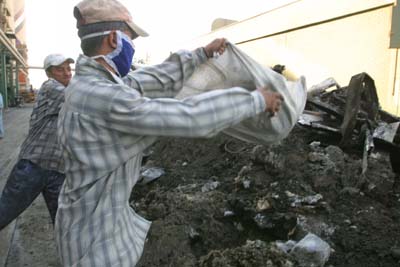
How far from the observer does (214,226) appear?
151 inches

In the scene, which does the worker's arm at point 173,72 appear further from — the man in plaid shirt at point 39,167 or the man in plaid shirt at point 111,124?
the man in plaid shirt at point 39,167

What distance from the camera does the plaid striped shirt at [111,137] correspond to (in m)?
1.37

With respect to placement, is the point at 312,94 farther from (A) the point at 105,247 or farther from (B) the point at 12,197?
(A) the point at 105,247

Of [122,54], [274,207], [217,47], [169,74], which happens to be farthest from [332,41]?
[122,54]

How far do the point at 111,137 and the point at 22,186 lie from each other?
2132 millimetres

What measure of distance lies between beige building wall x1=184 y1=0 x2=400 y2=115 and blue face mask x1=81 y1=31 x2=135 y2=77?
20.0ft

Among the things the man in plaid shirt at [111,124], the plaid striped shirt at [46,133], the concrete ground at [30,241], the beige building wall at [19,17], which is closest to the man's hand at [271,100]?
the man in plaid shirt at [111,124]

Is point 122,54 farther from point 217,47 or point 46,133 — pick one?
point 46,133

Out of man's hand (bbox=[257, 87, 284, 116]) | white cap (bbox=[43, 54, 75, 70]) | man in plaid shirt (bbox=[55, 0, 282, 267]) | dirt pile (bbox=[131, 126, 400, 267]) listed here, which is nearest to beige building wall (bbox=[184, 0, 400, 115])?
dirt pile (bbox=[131, 126, 400, 267])

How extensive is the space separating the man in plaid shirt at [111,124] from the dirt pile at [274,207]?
5.33ft

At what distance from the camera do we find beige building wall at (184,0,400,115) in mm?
7000

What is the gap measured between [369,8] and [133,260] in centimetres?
696

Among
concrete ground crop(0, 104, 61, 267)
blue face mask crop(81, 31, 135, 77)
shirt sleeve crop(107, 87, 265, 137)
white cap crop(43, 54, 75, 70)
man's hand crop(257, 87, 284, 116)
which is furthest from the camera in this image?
concrete ground crop(0, 104, 61, 267)

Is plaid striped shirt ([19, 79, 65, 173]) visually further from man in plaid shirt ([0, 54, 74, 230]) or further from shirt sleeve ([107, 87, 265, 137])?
shirt sleeve ([107, 87, 265, 137])
